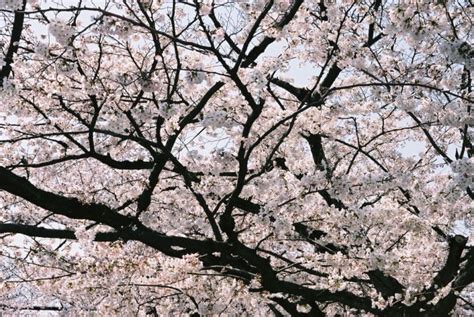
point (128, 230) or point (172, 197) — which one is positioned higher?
point (172, 197)

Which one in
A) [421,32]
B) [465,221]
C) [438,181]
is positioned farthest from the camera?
[438,181]

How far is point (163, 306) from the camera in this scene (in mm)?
8188

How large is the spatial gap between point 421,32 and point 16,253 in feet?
16.7

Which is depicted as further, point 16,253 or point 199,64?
point 16,253

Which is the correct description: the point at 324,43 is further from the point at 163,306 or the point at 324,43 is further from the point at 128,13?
the point at 163,306

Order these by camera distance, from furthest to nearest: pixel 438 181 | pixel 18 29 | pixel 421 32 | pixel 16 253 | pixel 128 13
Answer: pixel 438 181 < pixel 16 253 < pixel 128 13 < pixel 18 29 < pixel 421 32

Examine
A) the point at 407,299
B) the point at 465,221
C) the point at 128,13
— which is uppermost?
the point at 128,13

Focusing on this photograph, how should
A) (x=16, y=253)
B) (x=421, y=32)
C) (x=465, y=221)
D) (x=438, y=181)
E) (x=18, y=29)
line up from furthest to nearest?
1. (x=438, y=181)
2. (x=465, y=221)
3. (x=16, y=253)
4. (x=18, y=29)
5. (x=421, y=32)

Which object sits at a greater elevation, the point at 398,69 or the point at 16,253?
the point at 398,69

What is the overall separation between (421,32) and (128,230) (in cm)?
331

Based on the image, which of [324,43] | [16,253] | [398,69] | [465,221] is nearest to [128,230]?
[16,253]

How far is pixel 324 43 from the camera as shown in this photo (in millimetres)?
7480

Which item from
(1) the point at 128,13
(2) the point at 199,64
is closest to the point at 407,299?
(2) the point at 199,64

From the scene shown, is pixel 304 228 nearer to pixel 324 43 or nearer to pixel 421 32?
pixel 324 43
